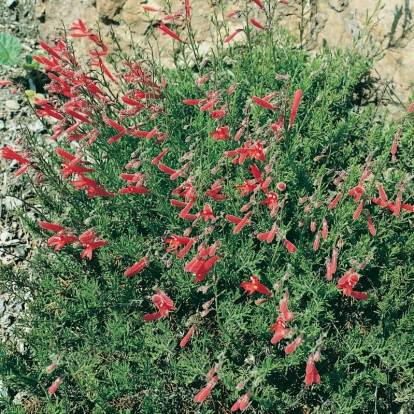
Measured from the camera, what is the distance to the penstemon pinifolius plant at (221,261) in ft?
12.7

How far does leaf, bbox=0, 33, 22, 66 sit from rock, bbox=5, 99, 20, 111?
19.2 inches

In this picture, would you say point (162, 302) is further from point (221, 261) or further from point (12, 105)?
point (12, 105)

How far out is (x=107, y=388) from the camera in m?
4.07

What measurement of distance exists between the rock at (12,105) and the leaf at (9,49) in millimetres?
488

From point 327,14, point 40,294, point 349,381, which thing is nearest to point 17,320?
point 40,294

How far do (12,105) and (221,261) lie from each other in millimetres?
3902

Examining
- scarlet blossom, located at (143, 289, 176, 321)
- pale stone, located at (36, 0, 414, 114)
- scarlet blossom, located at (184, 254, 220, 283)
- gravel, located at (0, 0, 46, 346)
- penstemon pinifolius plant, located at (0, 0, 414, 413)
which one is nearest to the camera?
scarlet blossom, located at (184, 254, 220, 283)

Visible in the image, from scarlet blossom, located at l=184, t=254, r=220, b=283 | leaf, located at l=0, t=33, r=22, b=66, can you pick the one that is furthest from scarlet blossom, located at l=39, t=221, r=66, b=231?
leaf, located at l=0, t=33, r=22, b=66

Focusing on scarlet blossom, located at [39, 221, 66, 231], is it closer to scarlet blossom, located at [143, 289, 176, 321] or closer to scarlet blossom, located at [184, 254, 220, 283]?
scarlet blossom, located at [143, 289, 176, 321]

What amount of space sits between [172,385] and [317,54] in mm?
3691

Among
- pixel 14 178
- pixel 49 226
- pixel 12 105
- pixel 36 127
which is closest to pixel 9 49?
pixel 12 105

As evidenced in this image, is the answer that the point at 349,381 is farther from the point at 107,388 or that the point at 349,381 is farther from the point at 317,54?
the point at 317,54

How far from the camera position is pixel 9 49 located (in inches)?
253

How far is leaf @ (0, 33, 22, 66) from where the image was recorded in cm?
634
